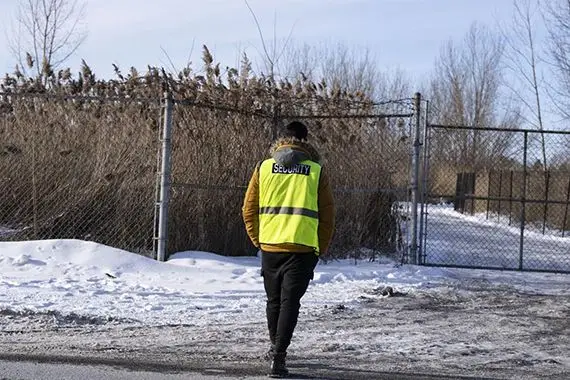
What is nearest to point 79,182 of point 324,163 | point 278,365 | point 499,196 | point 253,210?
point 324,163

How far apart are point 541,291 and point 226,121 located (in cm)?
528

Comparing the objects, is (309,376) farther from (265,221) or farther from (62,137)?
(62,137)

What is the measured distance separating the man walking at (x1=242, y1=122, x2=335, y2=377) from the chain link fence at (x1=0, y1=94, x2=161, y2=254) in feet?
19.8

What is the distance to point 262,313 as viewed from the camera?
30.3 feet

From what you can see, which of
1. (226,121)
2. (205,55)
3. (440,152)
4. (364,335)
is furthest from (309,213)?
(440,152)

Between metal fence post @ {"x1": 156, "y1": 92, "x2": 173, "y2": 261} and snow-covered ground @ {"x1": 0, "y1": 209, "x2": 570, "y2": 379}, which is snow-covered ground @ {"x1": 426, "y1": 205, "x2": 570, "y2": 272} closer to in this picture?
snow-covered ground @ {"x1": 0, "y1": 209, "x2": 570, "y2": 379}

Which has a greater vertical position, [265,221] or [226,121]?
[226,121]

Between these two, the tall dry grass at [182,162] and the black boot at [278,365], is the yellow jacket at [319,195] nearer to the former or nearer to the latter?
the black boot at [278,365]

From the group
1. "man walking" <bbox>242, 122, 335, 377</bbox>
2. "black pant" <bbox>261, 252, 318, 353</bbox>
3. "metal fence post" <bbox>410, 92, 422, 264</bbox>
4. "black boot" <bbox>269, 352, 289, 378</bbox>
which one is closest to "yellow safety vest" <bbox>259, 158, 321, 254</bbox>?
"man walking" <bbox>242, 122, 335, 377</bbox>

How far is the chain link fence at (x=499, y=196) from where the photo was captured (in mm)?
17094

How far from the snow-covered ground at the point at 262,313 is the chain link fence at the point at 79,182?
101 cm

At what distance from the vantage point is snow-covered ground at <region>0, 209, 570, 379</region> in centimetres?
736

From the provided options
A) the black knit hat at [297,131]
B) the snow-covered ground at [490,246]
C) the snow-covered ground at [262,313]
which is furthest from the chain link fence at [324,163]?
the black knit hat at [297,131]

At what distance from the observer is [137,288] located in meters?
10.2
